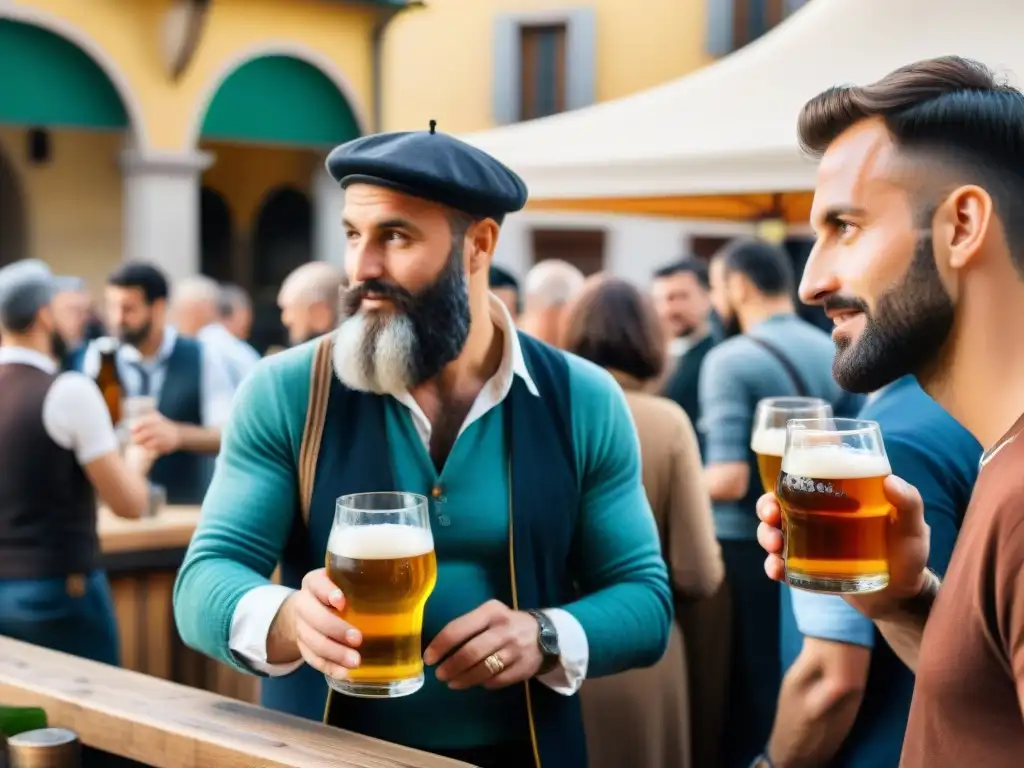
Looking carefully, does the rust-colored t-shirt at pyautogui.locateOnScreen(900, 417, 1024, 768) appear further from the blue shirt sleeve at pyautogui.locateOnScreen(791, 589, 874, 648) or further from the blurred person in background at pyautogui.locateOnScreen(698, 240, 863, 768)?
the blurred person in background at pyautogui.locateOnScreen(698, 240, 863, 768)

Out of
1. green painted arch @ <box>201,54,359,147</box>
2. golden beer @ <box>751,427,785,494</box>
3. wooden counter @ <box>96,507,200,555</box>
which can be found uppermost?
green painted arch @ <box>201,54,359,147</box>

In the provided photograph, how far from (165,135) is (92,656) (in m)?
8.67

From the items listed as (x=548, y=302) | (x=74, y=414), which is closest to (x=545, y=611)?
(x=74, y=414)

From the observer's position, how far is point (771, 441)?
247 centimetres

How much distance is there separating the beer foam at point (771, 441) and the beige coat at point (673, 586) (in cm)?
40

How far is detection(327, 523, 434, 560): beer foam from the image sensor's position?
4.75 feet

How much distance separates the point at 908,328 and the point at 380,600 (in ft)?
2.18

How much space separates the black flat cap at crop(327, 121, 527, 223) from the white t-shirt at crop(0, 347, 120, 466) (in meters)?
1.56

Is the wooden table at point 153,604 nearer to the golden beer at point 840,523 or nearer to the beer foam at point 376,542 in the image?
the beer foam at point 376,542

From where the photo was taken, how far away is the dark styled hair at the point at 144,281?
5000 millimetres

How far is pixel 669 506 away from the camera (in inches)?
115

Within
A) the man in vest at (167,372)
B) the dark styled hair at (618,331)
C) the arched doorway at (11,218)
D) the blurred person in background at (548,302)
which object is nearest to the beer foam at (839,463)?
the dark styled hair at (618,331)

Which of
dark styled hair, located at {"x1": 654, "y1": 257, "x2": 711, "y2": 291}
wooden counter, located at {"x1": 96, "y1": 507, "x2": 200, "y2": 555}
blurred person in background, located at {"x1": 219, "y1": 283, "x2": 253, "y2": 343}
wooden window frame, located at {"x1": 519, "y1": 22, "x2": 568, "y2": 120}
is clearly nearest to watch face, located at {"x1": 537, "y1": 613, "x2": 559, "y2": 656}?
wooden counter, located at {"x1": 96, "y1": 507, "x2": 200, "y2": 555}

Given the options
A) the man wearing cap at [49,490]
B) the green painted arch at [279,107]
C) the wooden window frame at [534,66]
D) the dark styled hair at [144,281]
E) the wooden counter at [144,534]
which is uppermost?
the wooden window frame at [534,66]
